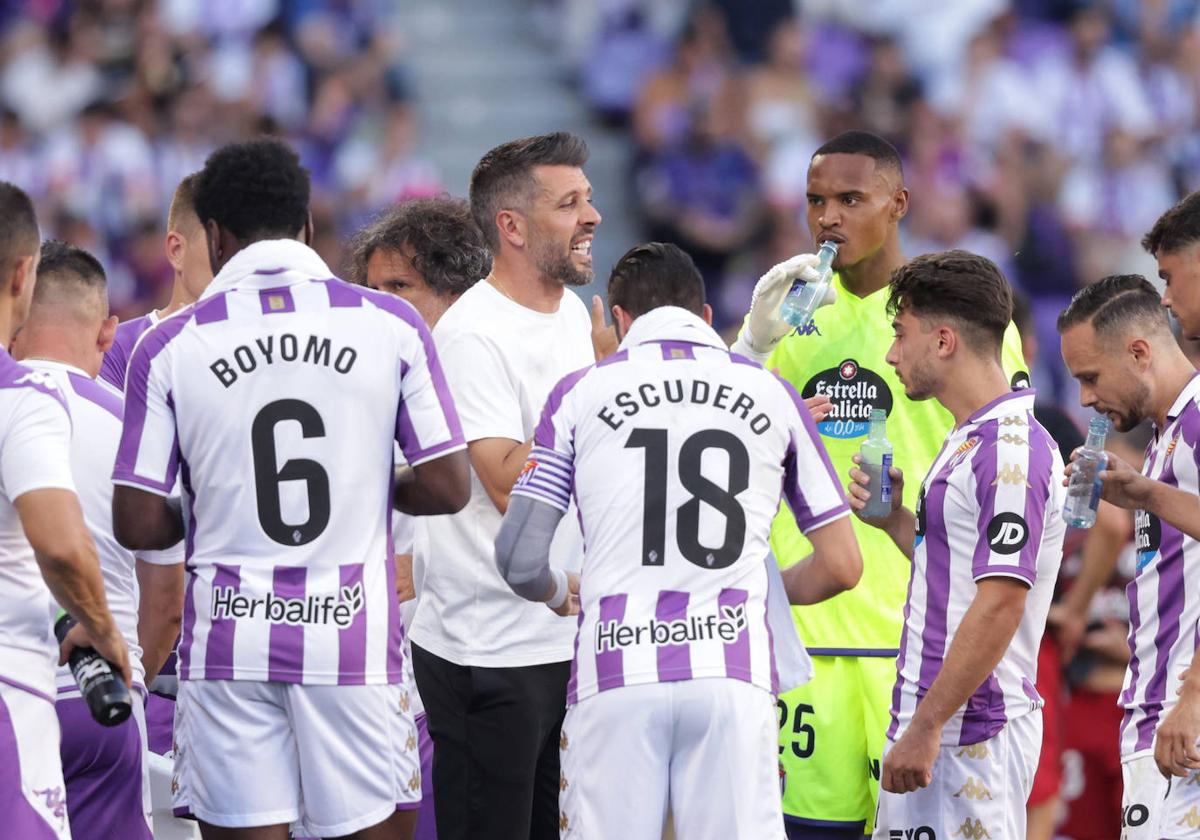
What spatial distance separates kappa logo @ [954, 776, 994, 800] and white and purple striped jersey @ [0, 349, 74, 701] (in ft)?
7.80

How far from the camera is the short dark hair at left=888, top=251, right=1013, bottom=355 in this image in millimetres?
5066

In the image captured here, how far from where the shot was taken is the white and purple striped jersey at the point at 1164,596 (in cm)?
475

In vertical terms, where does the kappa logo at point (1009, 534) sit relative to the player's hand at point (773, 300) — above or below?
below

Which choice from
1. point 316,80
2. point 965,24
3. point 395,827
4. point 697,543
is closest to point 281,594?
point 395,827

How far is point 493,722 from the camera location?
544cm

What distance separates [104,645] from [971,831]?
7.58 ft

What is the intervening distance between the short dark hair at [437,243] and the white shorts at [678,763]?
2.14m

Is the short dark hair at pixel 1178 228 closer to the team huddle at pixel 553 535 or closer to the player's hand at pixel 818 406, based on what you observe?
the team huddle at pixel 553 535

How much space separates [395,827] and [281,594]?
697 millimetres

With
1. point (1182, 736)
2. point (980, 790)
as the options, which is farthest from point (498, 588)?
point (1182, 736)

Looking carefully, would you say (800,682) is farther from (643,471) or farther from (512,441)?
(512,441)

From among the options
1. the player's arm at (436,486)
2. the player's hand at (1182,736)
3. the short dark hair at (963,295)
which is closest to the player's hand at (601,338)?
the short dark hair at (963,295)

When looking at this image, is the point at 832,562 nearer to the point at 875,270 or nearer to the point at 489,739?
the point at 489,739

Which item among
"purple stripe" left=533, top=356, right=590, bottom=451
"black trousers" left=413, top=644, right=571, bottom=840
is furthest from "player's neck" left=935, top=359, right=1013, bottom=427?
"black trousers" left=413, top=644, right=571, bottom=840
